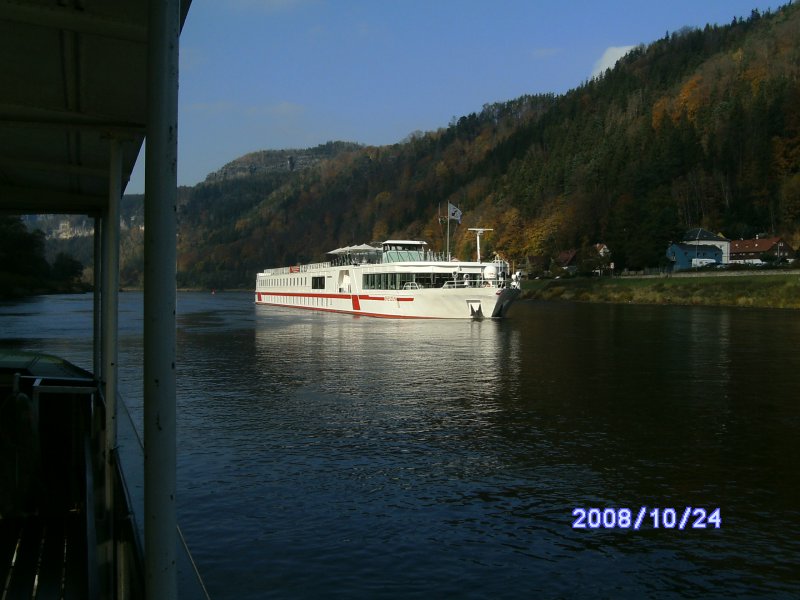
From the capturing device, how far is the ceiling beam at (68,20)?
4.48 metres

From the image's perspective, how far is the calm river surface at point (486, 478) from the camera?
25.9ft

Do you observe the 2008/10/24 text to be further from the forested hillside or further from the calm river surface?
the forested hillside

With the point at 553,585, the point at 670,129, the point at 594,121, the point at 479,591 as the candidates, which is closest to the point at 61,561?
the point at 479,591

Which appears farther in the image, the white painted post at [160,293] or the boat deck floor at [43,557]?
the boat deck floor at [43,557]

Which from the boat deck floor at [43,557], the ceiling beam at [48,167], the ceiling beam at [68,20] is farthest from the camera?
the ceiling beam at [48,167]

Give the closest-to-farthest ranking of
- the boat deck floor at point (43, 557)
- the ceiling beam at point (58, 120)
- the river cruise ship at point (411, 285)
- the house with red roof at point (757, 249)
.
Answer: the boat deck floor at point (43, 557)
the ceiling beam at point (58, 120)
the river cruise ship at point (411, 285)
the house with red roof at point (757, 249)

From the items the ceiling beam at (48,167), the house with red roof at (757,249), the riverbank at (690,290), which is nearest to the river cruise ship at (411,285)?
the riverbank at (690,290)

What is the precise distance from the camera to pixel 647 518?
9.63m

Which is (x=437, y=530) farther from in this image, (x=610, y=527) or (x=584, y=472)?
(x=584, y=472)

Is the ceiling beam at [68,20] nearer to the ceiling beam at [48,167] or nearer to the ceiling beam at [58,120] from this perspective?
the ceiling beam at [58,120]

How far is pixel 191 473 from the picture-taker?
1153 centimetres

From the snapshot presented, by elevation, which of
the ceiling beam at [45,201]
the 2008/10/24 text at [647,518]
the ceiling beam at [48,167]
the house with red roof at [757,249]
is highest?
the house with red roof at [757,249]

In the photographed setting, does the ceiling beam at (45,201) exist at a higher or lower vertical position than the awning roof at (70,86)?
lower

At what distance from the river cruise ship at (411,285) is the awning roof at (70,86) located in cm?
4508
